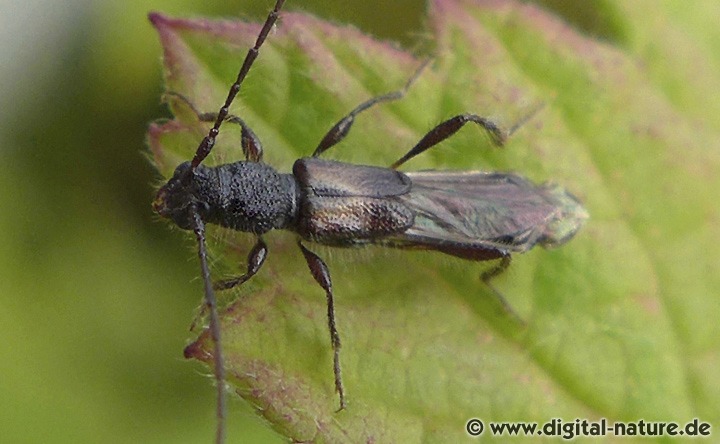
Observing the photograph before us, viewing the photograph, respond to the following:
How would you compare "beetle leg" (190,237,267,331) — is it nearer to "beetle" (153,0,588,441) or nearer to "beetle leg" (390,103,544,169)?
"beetle" (153,0,588,441)

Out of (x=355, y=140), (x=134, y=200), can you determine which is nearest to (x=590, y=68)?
(x=355, y=140)

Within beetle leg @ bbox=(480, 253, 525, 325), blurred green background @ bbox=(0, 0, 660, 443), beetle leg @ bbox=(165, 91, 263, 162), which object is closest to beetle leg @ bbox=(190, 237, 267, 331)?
beetle leg @ bbox=(165, 91, 263, 162)

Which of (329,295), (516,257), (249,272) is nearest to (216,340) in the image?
(249,272)

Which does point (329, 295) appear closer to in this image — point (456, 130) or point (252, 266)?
point (252, 266)

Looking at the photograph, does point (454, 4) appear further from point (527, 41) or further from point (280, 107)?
point (280, 107)

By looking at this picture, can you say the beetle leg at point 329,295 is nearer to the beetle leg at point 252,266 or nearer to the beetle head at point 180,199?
the beetle leg at point 252,266

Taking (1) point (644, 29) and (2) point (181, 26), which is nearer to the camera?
(2) point (181, 26)
